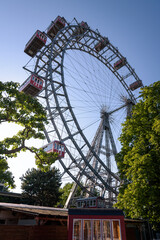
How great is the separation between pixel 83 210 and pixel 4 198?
20.7 m

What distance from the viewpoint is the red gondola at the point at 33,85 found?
68.6 feet

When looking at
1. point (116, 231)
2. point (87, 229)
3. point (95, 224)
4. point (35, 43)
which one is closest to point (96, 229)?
point (95, 224)

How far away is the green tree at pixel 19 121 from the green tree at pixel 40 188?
13.3 metres

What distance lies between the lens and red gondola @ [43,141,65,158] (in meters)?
18.3

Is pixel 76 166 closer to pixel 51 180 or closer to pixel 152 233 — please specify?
pixel 51 180

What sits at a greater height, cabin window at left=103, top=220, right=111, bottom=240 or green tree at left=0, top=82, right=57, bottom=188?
green tree at left=0, top=82, right=57, bottom=188

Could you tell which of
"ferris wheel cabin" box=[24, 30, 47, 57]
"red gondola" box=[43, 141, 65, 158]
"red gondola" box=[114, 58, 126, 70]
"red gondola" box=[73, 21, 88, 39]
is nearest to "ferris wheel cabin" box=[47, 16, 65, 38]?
"red gondola" box=[73, 21, 88, 39]

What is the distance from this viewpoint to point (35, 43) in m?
24.4

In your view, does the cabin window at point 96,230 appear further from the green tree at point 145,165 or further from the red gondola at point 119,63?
the red gondola at point 119,63

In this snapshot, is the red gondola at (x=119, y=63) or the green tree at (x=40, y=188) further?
the red gondola at (x=119, y=63)

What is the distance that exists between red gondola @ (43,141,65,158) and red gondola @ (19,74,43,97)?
688 centimetres

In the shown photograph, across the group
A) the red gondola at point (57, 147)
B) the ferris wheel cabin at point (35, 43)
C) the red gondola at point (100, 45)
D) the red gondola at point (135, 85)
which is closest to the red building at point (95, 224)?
the red gondola at point (57, 147)

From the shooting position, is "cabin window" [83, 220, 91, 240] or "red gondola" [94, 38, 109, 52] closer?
"cabin window" [83, 220, 91, 240]

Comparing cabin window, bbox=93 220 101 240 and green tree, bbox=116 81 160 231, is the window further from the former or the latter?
green tree, bbox=116 81 160 231
